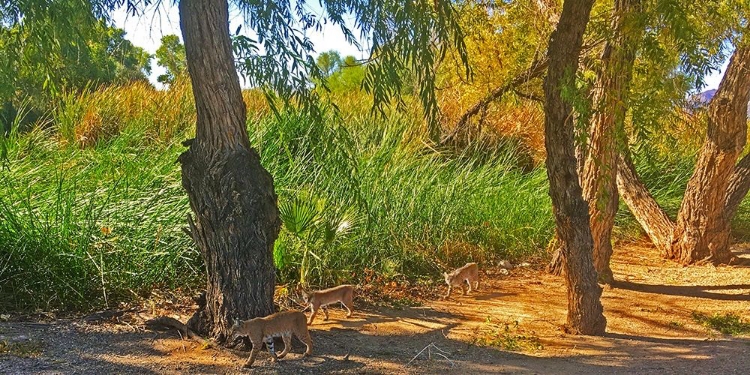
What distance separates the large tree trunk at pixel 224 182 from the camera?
443cm

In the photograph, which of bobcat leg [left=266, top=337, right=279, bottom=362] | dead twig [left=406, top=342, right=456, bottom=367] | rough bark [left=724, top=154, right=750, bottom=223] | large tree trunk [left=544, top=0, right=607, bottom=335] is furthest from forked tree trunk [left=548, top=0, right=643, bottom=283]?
rough bark [left=724, top=154, right=750, bottom=223]

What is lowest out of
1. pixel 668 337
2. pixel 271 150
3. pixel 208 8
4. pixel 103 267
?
pixel 668 337

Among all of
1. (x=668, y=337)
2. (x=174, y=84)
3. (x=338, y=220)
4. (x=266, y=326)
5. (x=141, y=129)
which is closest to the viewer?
(x=266, y=326)

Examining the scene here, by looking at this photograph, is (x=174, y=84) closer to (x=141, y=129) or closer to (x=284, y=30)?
(x=141, y=129)

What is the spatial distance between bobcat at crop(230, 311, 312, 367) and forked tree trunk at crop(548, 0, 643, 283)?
2.40 m

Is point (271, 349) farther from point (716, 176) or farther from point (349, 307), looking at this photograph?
point (716, 176)

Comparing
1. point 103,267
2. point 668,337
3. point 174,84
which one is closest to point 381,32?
point 103,267

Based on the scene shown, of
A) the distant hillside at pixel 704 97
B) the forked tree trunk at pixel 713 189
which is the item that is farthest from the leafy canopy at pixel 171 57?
the forked tree trunk at pixel 713 189

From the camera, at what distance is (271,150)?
788cm

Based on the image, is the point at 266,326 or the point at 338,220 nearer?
the point at 266,326

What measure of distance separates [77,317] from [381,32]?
2993 mm

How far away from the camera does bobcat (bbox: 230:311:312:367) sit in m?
4.28

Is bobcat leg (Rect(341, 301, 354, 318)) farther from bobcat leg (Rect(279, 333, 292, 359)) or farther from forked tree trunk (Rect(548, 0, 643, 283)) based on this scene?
forked tree trunk (Rect(548, 0, 643, 283))

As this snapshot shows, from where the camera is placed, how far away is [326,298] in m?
5.42
